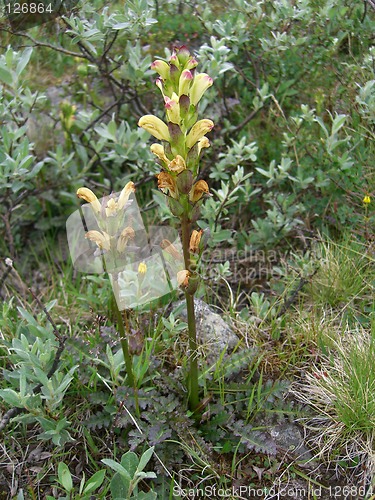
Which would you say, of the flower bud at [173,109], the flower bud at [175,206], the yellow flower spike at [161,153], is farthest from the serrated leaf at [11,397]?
the flower bud at [173,109]

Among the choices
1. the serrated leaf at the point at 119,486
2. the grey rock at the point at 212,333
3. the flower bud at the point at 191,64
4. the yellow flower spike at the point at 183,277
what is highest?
the flower bud at the point at 191,64

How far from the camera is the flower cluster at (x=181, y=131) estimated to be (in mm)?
1658

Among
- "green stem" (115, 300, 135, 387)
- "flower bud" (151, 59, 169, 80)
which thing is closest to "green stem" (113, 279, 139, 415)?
"green stem" (115, 300, 135, 387)

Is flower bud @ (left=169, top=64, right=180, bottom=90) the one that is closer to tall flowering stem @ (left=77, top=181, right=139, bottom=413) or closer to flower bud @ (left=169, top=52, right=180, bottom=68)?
flower bud @ (left=169, top=52, right=180, bottom=68)

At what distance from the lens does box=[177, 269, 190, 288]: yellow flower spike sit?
178 cm

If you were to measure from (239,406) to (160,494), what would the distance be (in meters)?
0.46

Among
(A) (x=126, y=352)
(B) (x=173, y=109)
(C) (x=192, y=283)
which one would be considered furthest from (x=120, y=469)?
(B) (x=173, y=109)

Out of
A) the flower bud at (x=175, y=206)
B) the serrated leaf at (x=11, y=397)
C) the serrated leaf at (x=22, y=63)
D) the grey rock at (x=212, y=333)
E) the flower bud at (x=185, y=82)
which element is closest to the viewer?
the flower bud at (x=185, y=82)

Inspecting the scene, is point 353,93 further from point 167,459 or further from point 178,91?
point 167,459

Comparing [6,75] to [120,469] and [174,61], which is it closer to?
[174,61]

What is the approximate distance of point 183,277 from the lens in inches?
69.9

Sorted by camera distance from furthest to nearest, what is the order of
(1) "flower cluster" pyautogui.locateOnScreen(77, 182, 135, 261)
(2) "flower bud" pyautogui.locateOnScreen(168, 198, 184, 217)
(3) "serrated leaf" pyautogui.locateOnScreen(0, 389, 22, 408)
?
(3) "serrated leaf" pyautogui.locateOnScreen(0, 389, 22, 408)
(1) "flower cluster" pyautogui.locateOnScreen(77, 182, 135, 261)
(2) "flower bud" pyautogui.locateOnScreen(168, 198, 184, 217)

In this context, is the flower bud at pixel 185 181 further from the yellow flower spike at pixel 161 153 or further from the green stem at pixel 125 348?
the green stem at pixel 125 348

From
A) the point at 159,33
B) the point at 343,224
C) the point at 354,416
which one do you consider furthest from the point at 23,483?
the point at 159,33
